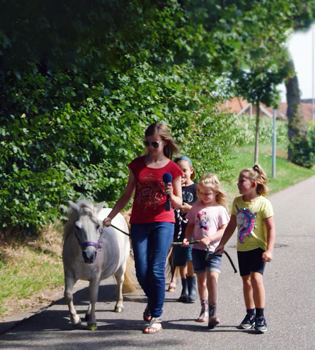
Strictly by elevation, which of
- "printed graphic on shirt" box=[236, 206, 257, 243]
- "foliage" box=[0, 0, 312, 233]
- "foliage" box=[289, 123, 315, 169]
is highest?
"foliage" box=[289, 123, 315, 169]

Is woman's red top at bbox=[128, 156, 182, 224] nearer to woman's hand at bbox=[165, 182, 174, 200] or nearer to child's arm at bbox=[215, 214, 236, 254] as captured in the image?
woman's hand at bbox=[165, 182, 174, 200]

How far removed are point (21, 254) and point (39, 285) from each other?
1560 mm

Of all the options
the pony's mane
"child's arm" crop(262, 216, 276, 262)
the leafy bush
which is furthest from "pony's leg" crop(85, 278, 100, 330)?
the leafy bush

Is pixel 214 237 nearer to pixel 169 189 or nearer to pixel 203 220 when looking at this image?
pixel 203 220

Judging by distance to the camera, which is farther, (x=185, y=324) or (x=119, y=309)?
(x=119, y=309)

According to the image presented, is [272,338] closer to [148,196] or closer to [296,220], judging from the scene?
[148,196]

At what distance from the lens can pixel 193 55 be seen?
3740 mm

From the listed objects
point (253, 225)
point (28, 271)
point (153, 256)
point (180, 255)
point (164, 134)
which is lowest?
point (28, 271)

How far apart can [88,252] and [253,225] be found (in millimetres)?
1453

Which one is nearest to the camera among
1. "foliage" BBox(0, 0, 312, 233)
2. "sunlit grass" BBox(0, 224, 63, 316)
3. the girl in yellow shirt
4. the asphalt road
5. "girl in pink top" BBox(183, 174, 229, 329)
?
"foliage" BBox(0, 0, 312, 233)

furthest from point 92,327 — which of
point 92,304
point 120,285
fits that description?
point 120,285

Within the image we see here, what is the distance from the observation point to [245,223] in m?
5.93

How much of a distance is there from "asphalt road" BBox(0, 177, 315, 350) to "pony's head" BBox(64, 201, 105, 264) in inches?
29.5

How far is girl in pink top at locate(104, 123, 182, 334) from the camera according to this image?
5957 mm
